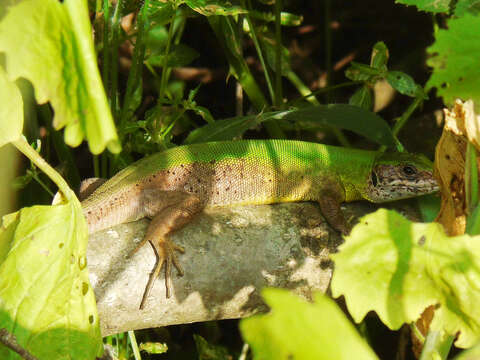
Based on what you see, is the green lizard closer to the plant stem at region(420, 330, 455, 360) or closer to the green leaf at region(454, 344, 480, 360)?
the plant stem at region(420, 330, 455, 360)

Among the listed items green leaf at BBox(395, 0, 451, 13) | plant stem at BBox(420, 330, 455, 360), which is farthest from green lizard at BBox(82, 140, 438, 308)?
plant stem at BBox(420, 330, 455, 360)

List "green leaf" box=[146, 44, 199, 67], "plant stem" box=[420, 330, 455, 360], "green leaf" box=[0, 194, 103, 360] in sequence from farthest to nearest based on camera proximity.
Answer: "green leaf" box=[146, 44, 199, 67], "green leaf" box=[0, 194, 103, 360], "plant stem" box=[420, 330, 455, 360]

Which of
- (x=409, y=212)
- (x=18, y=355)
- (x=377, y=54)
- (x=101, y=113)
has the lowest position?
(x=409, y=212)

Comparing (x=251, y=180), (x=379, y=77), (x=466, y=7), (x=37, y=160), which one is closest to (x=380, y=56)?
(x=379, y=77)

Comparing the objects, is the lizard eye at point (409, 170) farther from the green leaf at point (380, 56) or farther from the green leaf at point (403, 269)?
the green leaf at point (403, 269)

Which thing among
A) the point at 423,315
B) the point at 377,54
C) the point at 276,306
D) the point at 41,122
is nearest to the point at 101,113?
the point at 276,306

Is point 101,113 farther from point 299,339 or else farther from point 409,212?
point 409,212

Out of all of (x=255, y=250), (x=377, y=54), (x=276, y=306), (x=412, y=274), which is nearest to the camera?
(x=276, y=306)

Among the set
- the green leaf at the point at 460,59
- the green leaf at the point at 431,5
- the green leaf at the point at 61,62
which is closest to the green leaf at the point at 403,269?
the green leaf at the point at 460,59
